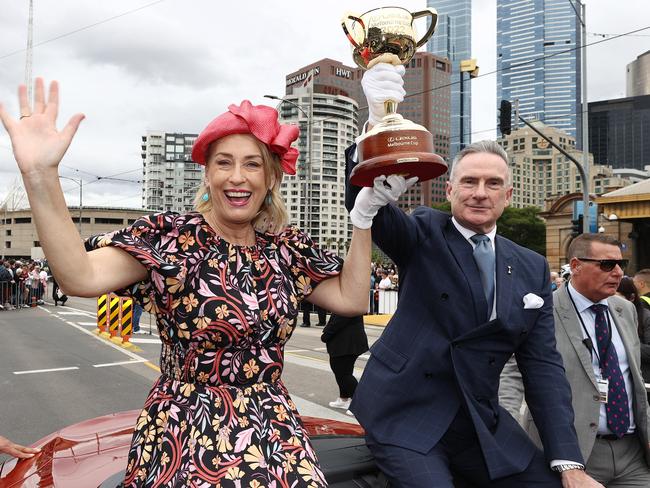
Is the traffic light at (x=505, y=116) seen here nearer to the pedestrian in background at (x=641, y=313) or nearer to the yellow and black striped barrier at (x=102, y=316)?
the pedestrian in background at (x=641, y=313)

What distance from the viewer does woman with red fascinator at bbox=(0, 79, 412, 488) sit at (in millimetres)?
1444

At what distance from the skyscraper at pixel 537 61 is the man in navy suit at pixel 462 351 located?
140496 millimetres

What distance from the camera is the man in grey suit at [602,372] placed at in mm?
2582

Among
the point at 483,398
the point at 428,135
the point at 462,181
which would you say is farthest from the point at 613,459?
the point at 428,135

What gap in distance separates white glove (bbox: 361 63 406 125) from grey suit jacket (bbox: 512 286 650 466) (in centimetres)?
149

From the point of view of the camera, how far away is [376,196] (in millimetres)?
1898

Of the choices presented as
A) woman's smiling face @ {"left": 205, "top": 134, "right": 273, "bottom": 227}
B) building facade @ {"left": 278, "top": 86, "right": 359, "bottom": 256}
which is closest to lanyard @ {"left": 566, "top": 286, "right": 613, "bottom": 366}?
woman's smiling face @ {"left": 205, "top": 134, "right": 273, "bottom": 227}

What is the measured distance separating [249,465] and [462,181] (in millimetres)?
1352

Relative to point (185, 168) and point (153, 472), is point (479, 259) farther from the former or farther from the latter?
point (185, 168)

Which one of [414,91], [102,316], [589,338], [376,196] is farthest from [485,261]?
[414,91]

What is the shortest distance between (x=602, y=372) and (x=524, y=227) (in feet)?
226

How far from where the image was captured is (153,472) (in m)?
1.59

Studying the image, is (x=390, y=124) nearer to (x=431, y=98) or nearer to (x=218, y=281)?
(x=218, y=281)

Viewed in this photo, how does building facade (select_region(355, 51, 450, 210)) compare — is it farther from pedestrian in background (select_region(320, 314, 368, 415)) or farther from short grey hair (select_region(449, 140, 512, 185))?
short grey hair (select_region(449, 140, 512, 185))
